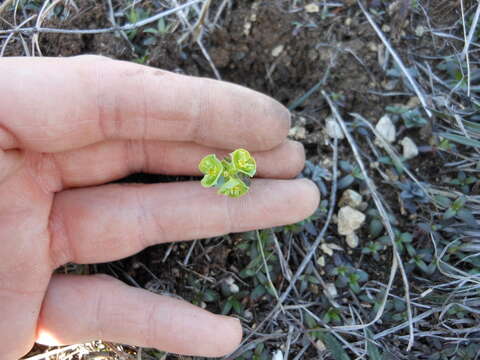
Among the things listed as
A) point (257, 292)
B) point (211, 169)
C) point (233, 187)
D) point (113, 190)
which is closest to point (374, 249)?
point (257, 292)

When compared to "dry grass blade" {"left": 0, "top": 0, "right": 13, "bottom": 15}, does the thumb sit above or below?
below

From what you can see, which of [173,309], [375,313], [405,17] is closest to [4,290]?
[173,309]

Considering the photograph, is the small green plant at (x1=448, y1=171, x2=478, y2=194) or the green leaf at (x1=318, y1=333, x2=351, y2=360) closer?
the green leaf at (x1=318, y1=333, x2=351, y2=360)

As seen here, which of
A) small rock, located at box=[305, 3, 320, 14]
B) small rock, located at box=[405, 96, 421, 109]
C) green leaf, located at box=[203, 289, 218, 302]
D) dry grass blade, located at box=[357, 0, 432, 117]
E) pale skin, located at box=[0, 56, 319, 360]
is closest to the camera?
pale skin, located at box=[0, 56, 319, 360]

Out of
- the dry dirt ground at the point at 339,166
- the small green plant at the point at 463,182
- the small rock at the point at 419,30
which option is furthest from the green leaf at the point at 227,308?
the small rock at the point at 419,30

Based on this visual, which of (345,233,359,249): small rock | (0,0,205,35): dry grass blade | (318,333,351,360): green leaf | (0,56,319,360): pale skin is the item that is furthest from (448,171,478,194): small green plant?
(0,0,205,35): dry grass blade

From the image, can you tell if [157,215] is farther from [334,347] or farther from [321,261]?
[334,347]

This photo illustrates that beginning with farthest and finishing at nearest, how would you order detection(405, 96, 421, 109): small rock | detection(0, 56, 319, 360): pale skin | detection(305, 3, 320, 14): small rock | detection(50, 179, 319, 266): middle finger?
detection(305, 3, 320, 14): small rock < detection(405, 96, 421, 109): small rock < detection(50, 179, 319, 266): middle finger < detection(0, 56, 319, 360): pale skin

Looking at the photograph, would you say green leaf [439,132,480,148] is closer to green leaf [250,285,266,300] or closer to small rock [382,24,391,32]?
small rock [382,24,391,32]
